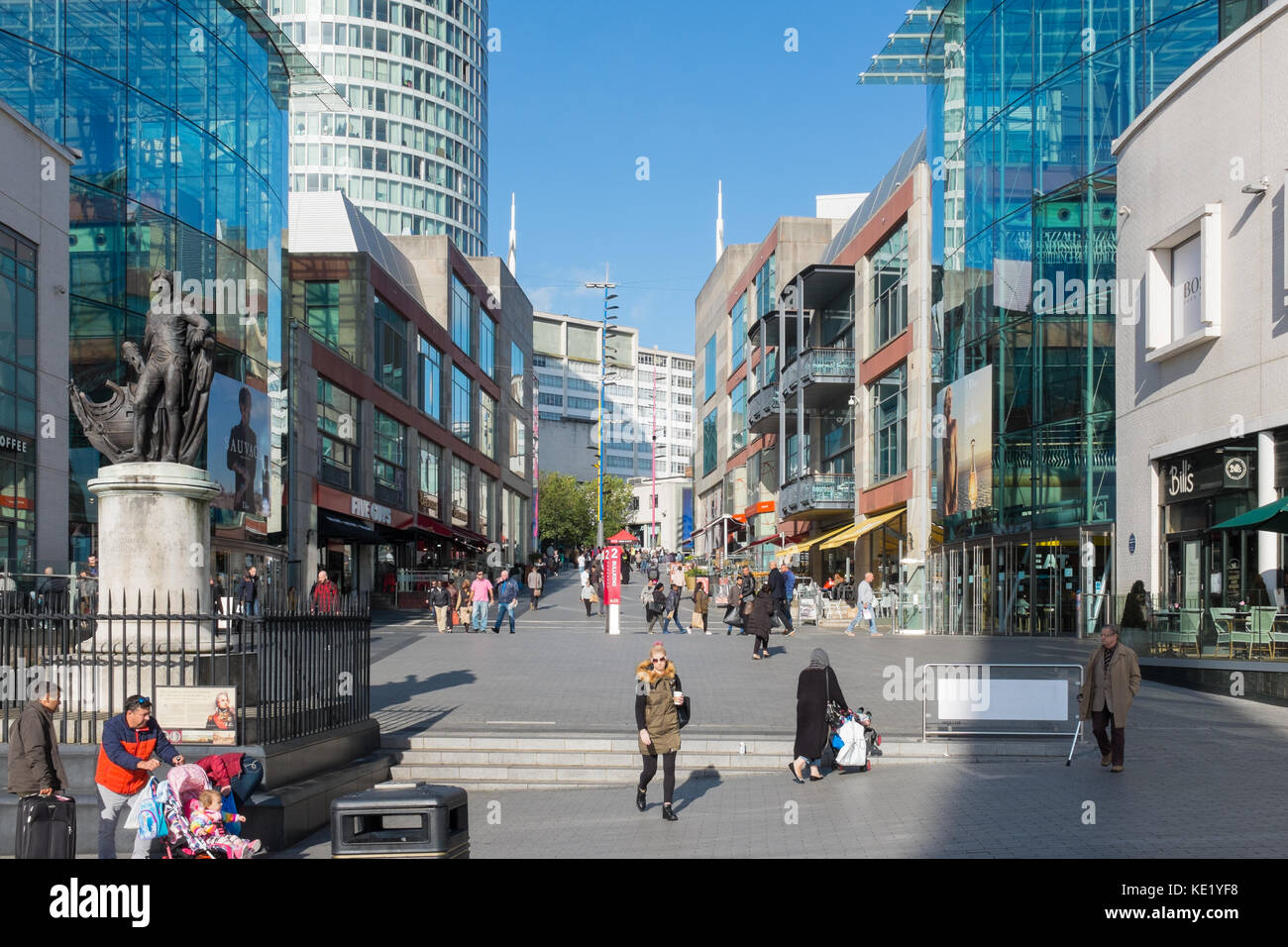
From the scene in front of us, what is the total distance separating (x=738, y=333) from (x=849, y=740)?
6548cm

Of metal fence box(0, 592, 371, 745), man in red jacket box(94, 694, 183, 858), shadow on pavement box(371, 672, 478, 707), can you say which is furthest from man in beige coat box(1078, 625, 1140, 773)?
man in red jacket box(94, 694, 183, 858)

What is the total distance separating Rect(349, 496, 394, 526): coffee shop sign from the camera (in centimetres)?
4944

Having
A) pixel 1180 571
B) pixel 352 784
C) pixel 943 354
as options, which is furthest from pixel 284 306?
pixel 352 784

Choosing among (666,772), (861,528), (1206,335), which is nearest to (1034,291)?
(1206,335)

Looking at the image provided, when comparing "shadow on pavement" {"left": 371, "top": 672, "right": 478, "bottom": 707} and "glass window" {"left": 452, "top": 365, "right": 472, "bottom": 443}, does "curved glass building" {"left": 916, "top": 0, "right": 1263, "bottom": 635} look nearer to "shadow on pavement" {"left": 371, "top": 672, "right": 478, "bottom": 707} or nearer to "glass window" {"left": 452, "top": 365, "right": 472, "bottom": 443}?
"shadow on pavement" {"left": 371, "top": 672, "right": 478, "bottom": 707}

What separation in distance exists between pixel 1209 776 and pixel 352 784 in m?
8.71

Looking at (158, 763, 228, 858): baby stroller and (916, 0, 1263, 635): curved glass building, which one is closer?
(158, 763, 228, 858): baby stroller

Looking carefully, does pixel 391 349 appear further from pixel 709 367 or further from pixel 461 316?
pixel 709 367

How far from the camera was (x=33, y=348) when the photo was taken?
2717cm

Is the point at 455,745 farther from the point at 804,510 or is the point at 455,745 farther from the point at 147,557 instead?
the point at 804,510

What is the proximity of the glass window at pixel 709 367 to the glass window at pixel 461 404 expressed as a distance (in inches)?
801

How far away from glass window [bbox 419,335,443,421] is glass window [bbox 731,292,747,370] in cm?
1866

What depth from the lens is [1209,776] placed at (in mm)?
13430

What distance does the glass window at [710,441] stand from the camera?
8750 centimetres
